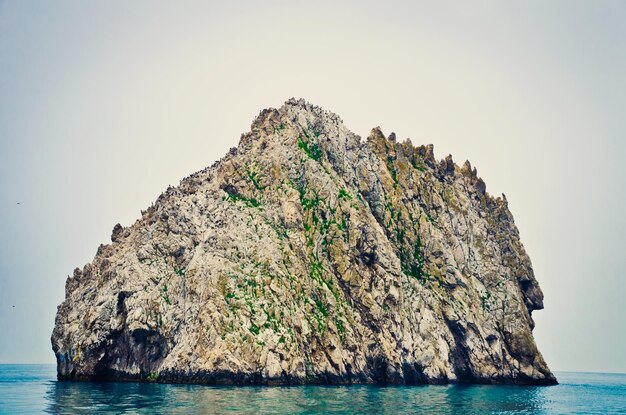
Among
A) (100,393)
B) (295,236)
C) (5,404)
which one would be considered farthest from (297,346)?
(5,404)

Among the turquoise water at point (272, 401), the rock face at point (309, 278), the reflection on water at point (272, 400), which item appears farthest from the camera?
the rock face at point (309, 278)

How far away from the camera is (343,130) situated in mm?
146625

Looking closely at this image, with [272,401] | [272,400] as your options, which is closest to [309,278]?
[272,400]

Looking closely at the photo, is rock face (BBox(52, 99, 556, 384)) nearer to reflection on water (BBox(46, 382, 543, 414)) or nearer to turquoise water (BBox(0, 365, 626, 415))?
turquoise water (BBox(0, 365, 626, 415))

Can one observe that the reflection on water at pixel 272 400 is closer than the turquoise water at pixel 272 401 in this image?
No

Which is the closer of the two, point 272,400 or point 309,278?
point 272,400

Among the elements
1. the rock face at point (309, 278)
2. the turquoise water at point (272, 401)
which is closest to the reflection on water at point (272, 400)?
the turquoise water at point (272, 401)

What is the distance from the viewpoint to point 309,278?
370 feet

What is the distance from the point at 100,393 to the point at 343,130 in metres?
91.5

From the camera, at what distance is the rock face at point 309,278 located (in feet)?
327

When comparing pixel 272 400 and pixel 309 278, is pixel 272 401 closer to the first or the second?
pixel 272 400

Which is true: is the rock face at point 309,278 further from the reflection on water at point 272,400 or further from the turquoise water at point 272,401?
the reflection on water at point 272,400

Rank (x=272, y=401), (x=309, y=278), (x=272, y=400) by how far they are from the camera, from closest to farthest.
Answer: (x=272, y=401)
(x=272, y=400)
(x=309, y=278)

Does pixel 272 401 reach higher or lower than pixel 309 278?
lower
